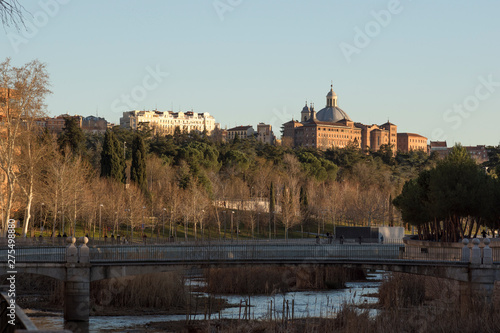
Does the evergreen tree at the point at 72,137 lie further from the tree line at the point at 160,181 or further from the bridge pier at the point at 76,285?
the bridge pier at the point at 76,285

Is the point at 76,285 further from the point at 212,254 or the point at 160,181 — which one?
the point at 160,181

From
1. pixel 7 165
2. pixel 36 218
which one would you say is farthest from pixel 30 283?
pixel 36 218

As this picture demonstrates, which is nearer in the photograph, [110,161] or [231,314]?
[231,314]

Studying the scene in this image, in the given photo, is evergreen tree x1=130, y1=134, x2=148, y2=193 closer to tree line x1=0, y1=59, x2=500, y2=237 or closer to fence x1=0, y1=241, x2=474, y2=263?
tree line x1=0, y1=59, x2=500, y2=237

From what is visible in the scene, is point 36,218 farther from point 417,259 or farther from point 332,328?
point 332,328

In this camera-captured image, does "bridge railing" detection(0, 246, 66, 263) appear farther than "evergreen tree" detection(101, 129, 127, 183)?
No

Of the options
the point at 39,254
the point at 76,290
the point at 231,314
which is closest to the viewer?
the point at 76,290

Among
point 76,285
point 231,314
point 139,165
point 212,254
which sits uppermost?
point 139,165

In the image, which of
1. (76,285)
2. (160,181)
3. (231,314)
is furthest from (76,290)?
(160,181)

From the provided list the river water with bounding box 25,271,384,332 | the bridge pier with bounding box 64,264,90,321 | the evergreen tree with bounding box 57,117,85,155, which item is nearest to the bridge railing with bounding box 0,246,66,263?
the bridge pier with bounding box 64,264,90,321

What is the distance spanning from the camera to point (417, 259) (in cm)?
3472

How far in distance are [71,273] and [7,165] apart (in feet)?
57.8

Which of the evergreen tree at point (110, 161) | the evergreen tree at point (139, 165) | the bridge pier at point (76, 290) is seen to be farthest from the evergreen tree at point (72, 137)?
the bridge pier at point (76, 290)

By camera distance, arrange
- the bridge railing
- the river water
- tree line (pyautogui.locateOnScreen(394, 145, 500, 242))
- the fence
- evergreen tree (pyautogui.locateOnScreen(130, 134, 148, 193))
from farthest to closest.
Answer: evergreen tree (pyautogui.locateOnScreen(130, 134, 148, 193)) → tree line (pyautogui.locateOnScreen(394, 145, 500, 242)) → the fence → the bridge railing → the river water
